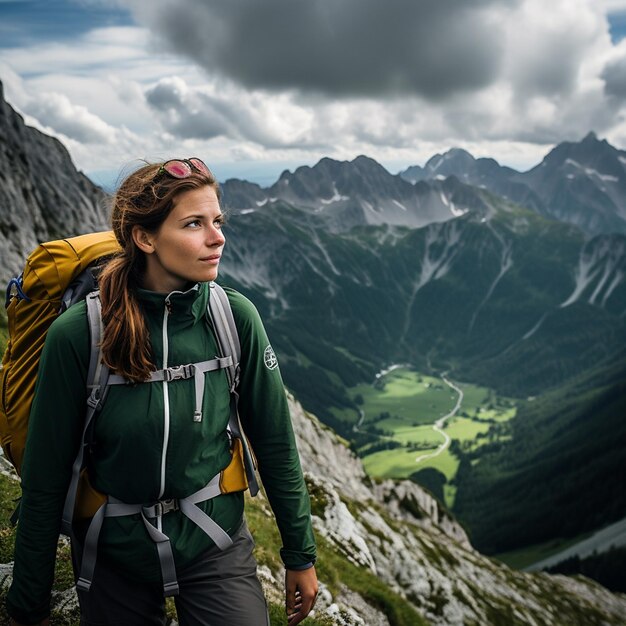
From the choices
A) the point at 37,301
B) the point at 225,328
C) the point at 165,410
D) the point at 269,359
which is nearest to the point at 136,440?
the point at 165,410

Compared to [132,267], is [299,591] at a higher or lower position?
lower

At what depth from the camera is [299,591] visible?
18.9ft

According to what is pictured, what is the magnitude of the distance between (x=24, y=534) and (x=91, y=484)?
0.74 meters

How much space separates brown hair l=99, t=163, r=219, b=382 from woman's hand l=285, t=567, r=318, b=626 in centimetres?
289

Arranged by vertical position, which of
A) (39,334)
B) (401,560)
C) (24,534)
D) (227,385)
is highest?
(39,334)

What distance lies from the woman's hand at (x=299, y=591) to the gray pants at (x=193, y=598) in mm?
555

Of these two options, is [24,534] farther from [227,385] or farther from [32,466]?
[227,385]

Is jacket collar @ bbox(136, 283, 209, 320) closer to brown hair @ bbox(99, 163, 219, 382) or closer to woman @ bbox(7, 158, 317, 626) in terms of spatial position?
woman @ bbox(7, 158, 317, 626)

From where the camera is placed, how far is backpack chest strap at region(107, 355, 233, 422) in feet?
15.7

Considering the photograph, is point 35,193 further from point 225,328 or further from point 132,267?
point 225,328

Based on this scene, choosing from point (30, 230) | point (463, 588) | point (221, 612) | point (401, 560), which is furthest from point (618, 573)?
point (221, 612)

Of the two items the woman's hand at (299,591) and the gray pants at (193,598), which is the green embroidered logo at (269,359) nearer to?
the gray pants at (193,598)

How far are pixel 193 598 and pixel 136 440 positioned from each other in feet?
5.68

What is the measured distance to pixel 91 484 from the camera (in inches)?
200
